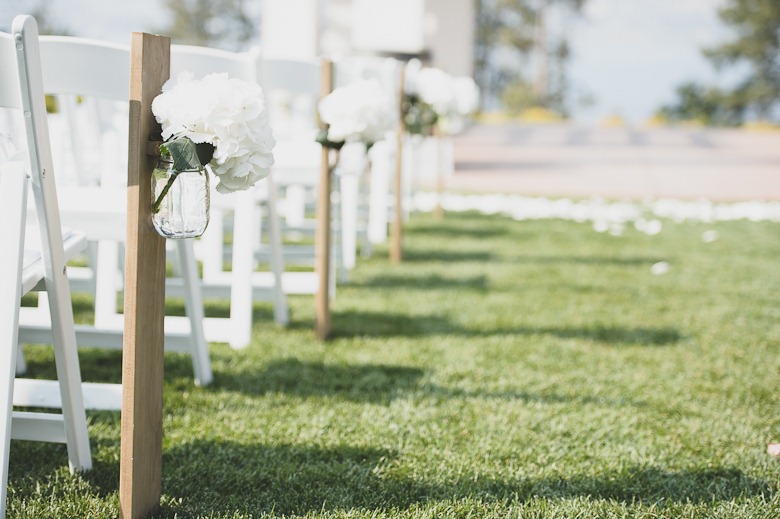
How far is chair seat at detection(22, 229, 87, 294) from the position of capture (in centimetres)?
160

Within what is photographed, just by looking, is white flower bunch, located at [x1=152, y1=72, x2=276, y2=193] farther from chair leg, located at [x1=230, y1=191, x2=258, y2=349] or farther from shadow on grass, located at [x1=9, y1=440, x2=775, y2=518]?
chair leg, located at [x1=230, y1=191, x2=258, y2=349]

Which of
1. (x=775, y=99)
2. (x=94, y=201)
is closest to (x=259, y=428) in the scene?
(x=94, y=201)

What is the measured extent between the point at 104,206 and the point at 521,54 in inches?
721

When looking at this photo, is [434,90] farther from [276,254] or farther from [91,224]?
[91,224]

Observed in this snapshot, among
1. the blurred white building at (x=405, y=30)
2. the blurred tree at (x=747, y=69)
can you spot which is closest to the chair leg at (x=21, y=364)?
the blurred white building at (x=405, y=30)

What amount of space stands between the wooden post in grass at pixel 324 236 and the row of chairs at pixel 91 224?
0.36ft

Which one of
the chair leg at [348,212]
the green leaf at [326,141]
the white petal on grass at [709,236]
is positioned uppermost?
the green leaf at [326,141]

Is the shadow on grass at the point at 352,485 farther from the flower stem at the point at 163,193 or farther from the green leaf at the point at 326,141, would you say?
the green leaf at the point at 326,141

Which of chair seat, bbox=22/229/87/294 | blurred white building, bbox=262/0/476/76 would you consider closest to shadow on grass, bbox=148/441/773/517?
chair seat, bbox=22/229/87/294

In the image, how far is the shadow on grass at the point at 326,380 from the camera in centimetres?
245

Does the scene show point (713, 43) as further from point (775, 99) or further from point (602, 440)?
point (602, 440)

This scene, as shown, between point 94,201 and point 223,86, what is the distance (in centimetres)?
100

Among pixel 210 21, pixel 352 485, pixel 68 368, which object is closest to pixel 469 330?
pixel 352 485

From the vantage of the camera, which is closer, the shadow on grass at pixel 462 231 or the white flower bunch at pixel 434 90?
the white flower bunch at pixel 434 90
